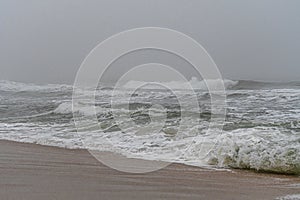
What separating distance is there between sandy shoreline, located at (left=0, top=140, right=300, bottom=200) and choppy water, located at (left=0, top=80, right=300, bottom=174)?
1.49 ft

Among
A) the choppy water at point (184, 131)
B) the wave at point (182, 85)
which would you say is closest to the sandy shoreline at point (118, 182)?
the choppy water at point (184, 131)

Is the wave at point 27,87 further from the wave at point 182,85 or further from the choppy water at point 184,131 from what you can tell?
the choppy water at point 184,131

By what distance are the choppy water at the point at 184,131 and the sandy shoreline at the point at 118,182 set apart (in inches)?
17.9

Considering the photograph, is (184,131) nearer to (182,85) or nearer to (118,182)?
(118,182)

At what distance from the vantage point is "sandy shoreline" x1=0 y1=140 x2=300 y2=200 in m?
3.20

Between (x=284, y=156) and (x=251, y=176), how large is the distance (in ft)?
2.15

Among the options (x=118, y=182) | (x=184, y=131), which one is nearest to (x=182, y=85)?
(x=184, y=131)

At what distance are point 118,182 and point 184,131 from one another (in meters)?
3.22

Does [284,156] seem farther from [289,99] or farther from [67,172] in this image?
[289,99]

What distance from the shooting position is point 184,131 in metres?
6.74

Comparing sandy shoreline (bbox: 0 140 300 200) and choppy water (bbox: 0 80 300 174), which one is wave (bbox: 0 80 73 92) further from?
sandy shoreline (bbox: 0 140 300 200)

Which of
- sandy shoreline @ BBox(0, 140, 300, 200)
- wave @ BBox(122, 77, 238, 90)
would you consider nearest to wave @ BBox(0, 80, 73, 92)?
wave @ BBox(122, 77, 238, 90)

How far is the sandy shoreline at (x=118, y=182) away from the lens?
126 inches

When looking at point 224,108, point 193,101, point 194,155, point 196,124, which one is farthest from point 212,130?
point 193,101
